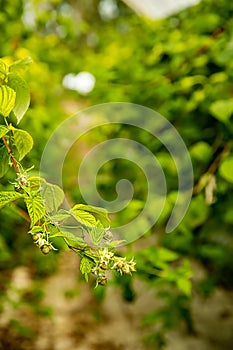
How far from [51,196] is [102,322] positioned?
193cm

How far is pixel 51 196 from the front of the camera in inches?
20.4

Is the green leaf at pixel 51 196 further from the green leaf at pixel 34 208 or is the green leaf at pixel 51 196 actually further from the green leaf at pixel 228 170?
the green leaf at pixel 228 170

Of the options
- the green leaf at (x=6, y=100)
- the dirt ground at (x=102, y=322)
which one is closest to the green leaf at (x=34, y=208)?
the green leaf at (x=6, y=100)

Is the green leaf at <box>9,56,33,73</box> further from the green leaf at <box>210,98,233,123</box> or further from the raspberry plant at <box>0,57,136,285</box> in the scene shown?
the green leaf at <box>210,98,233,123</box>

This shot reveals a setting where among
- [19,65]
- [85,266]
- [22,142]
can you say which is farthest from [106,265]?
[19,65]

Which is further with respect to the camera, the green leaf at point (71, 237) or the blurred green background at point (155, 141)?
the blurred green background at point (155, 141)

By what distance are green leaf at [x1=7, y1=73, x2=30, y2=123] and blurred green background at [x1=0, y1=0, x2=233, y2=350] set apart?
18.0 inches

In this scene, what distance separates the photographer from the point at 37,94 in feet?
5.32

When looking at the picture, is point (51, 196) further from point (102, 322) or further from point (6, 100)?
point (102, 322)

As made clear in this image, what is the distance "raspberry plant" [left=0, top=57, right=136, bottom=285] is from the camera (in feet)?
1.54

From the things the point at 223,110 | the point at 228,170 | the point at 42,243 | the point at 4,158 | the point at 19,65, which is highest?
the point at 223,110

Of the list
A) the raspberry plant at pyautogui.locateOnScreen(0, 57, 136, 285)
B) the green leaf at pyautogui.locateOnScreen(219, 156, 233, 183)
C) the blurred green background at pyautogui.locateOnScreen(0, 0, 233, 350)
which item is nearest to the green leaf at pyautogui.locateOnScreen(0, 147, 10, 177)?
the raspberry plant at pyautogui.locateOnScreen(0, 57, 136, 285)

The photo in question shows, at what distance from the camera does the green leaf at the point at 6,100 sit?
510 millimetres

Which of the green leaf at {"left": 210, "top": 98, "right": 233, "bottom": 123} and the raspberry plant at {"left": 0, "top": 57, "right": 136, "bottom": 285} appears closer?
the raspberry plant at {"left": 0, "top": 57, "right": 136, "bottom": 285}
